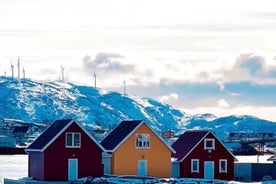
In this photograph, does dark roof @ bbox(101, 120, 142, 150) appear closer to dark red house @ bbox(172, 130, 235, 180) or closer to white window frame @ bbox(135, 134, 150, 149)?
white window frame @ bbox(135, 134, 150, 149)

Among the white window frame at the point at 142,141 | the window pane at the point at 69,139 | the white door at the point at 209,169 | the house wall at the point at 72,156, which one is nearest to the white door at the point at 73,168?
the house wall at the point at 72,156

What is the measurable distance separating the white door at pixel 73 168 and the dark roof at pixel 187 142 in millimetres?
11395

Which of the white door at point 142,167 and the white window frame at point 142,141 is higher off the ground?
the white window frame at point 142,141

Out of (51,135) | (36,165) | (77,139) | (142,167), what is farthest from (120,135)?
(36,165)

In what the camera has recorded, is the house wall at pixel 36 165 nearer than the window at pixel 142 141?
Yes

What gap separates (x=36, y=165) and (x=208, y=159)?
16.0 metres

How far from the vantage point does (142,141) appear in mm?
81625

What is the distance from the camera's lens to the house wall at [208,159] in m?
85.4

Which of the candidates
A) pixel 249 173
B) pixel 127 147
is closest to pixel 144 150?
pixel 127 147

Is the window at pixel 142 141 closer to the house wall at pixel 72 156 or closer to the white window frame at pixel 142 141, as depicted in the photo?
the white window frame at pixel 142 141

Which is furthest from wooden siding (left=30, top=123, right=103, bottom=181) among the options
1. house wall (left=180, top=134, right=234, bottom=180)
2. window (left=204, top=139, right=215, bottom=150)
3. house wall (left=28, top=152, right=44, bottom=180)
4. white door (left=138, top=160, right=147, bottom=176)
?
window (left=204, top=139, right=215, bottom=150)

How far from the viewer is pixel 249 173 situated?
9206 centimetres

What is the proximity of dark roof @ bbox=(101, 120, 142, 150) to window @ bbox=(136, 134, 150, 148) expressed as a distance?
94cm

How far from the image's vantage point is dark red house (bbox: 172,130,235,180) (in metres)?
85.3
